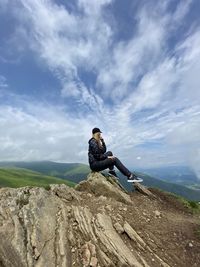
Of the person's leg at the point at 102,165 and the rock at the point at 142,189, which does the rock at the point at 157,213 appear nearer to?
the rock at the point at 142,189

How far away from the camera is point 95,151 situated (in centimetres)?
2434

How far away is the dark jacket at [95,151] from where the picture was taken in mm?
24266

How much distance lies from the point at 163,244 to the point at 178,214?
5.81m

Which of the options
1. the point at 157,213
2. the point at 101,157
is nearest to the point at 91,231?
the point at 157,213

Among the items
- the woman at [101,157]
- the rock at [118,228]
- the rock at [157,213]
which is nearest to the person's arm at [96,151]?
the woman at [101,157]

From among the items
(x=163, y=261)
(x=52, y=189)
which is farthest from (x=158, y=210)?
(x=52, y=189)

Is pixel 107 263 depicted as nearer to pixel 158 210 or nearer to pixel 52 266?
pixel 52 266

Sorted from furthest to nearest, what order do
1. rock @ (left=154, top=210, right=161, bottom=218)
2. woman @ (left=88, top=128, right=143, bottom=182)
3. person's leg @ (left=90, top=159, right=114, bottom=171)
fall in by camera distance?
person's leg @ (left=90, top=159, right=114, bottom=171)
woman @ (left=88, top=128, right=143, bottom=182)
rock @ (left=154, top=210, right=161, bottom=218)

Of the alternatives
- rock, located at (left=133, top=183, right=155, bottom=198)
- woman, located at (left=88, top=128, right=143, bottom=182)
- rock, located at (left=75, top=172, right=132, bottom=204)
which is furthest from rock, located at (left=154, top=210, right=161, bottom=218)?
woman, located at (left=88, top=128, right=143, bottom=182)

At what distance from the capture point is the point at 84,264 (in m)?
15.1

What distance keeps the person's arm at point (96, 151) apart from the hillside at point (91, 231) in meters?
3.22

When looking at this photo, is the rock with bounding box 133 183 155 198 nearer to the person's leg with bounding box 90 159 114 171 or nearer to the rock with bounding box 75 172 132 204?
the rock with bounding box 75 172 132 204

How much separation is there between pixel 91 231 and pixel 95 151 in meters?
8.55

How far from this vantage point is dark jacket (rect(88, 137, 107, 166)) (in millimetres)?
24266
